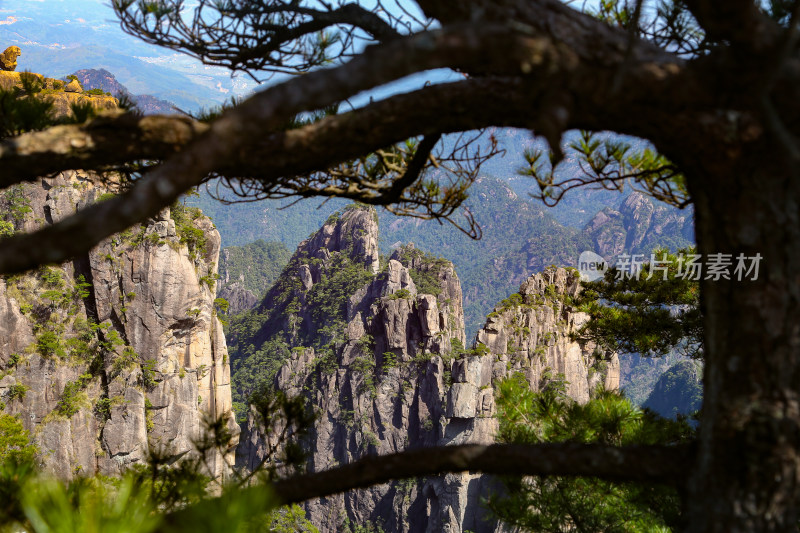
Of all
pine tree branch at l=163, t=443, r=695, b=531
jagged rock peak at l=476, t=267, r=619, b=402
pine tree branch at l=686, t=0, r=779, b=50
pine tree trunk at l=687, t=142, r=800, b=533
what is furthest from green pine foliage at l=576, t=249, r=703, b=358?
jagged rock peak at l=476, t=267, r=619, b=402

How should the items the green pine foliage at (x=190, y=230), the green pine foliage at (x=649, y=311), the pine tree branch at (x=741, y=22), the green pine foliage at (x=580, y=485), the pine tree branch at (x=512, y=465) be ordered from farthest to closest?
the green pine foliage at (x=190, y=230)
the green pine foliage at (x=649, y=311)
the green pine foliage at (x=580, y=485)
the pine tree branch at (x=512, y=465)
the pine tree branch at (x=741, y=22)

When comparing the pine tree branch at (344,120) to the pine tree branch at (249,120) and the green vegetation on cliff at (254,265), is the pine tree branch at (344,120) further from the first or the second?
the green vegetation on cliff at (254,265)

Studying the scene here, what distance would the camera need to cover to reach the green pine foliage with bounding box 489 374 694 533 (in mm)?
2039

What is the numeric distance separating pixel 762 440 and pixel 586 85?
86cm

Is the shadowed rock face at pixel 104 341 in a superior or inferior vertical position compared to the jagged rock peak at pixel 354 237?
inferior

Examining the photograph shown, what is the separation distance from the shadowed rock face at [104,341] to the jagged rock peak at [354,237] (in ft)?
86.7

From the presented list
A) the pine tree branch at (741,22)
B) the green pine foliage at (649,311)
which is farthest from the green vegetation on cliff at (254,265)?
the pine tree branch at (741,22)

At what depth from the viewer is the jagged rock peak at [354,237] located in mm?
44156

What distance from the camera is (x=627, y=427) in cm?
217

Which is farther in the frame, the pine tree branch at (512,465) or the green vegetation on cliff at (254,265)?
the green vegetation on cliff at (254,265)

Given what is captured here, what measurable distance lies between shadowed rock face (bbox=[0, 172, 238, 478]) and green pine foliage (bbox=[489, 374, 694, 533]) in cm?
1221

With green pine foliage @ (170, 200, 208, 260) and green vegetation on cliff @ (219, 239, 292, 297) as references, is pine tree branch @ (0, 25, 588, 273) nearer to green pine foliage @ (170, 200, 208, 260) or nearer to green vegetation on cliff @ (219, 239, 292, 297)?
green pine foliage @ (170, 200, 208, 260)

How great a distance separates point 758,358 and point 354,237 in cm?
4416

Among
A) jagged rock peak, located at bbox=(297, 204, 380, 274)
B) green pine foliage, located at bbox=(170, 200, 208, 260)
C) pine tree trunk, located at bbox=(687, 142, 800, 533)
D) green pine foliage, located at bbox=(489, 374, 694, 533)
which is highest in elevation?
jagged rock peak, located at bbox=(297, 204, 380, 274)
